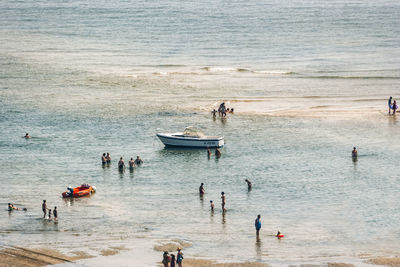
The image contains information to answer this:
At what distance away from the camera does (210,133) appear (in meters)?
71.2

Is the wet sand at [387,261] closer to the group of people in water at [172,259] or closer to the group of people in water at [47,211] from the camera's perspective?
the group of people in water at [172,259]

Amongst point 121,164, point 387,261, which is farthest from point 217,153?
point 387,261

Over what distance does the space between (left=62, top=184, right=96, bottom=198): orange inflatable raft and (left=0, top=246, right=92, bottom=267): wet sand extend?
10724 millimetres

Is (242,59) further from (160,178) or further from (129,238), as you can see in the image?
(129,238)

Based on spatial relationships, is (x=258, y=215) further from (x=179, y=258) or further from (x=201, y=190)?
(x=201, y=190)

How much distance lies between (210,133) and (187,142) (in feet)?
15.2

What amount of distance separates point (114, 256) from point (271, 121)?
36.2 m

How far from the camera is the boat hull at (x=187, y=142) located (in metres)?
66.4

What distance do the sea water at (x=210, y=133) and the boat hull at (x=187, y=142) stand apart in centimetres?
98

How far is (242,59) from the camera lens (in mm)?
116500

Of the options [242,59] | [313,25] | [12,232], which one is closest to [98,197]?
[12,232]

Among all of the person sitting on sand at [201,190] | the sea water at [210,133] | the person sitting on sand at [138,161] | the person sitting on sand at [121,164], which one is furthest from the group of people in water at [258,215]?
the person sitting on sand at [138,161]

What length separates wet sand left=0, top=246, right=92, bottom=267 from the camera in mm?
40594

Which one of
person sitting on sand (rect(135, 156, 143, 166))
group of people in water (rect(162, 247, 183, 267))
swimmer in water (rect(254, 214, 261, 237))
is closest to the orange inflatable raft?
person sitting on sand (rect(135, 156, 143, 166))
